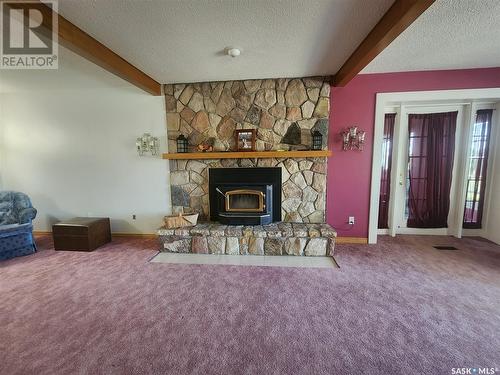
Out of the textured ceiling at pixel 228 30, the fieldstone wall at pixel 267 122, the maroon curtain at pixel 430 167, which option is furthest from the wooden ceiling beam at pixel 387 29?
the maroon curtain at pixel 430 167

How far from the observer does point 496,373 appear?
1308mm

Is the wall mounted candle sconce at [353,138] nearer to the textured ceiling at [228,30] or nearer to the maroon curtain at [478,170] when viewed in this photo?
the textured ceiling at [228,30]

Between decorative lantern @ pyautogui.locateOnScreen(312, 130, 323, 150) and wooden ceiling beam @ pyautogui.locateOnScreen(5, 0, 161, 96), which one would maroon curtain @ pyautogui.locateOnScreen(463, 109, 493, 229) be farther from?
wooden ceiling beam @ pyautogui.locateOnScreen(5, 0, 161, 96)

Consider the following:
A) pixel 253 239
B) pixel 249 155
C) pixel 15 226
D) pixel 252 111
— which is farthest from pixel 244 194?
pixel 15 226

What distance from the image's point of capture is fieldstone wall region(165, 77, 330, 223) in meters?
3.18

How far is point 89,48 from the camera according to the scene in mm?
2039

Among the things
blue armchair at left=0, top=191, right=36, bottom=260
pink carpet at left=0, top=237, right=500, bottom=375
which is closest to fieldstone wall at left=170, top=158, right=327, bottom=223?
pink carpet at left=0, top=237, right=500, bottom=375

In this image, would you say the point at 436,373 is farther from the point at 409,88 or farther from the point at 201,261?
the point at 409,88

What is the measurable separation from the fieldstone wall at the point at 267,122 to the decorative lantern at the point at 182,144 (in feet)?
0.39

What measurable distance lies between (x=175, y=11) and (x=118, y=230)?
3.36m

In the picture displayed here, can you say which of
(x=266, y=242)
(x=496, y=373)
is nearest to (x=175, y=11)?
(x=266, y=242)

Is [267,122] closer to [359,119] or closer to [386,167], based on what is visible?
[359,119]

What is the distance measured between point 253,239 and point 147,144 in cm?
225

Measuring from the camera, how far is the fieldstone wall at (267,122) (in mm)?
3176
